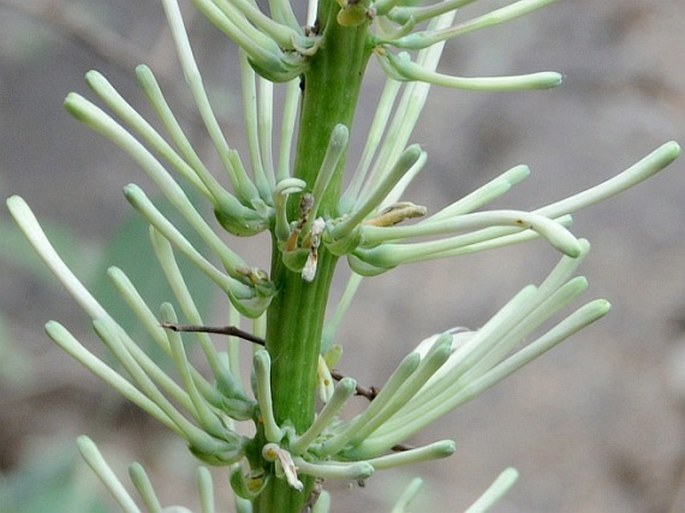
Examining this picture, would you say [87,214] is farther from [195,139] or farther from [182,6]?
[182,6]

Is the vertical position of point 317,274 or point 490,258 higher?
point 490,258

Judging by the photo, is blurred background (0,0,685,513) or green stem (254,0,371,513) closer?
green stem (254,0,371,513)

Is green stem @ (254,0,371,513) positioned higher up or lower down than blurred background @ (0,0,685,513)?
lower down

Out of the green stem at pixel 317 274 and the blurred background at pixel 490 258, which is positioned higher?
the blurred background at pixel 490 258

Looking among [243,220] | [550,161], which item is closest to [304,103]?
[243,220]
